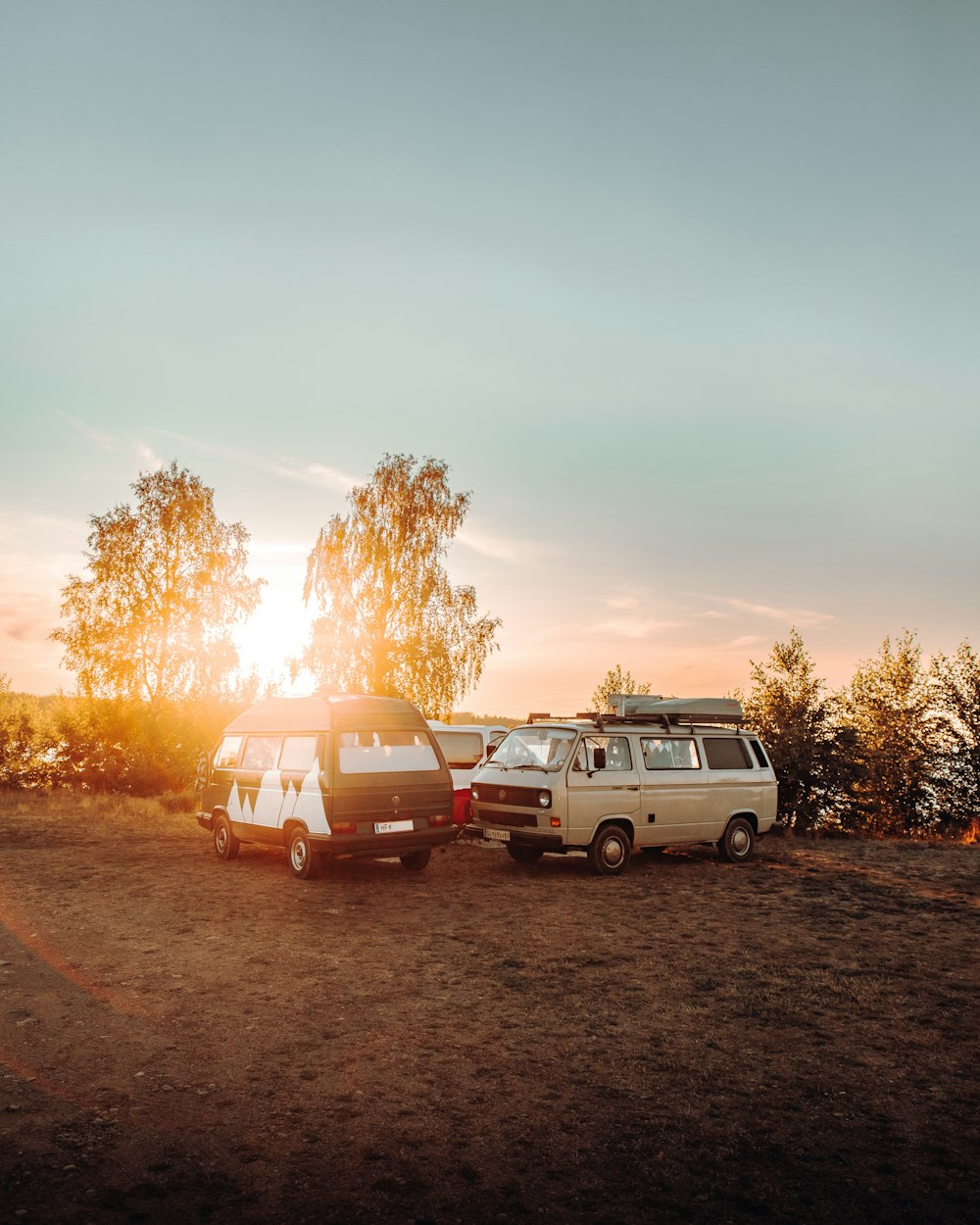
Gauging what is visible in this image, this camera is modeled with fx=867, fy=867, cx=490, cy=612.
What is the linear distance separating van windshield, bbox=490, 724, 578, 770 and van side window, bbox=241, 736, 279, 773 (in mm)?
3307

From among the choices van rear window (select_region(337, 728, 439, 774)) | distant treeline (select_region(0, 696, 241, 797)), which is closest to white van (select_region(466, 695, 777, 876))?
van rear window (select_region(337, 728, 439, 774))

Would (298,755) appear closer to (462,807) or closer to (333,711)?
(333,711)

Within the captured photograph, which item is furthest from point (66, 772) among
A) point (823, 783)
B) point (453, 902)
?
point (823, 783)

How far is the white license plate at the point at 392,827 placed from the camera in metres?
11.6

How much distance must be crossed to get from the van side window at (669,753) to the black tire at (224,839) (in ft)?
21.8

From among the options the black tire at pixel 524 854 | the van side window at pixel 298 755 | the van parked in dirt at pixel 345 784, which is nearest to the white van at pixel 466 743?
the black tire at pixel 524 854

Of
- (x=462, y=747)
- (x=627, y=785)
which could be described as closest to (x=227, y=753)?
(x=462, y=747)

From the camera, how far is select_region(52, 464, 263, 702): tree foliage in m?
31.3

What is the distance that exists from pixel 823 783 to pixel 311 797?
18.8 metres

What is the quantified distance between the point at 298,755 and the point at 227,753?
2.58 meters

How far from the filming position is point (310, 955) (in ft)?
25.9

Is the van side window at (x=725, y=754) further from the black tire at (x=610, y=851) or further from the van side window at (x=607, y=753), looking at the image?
the black tire at (x=610, y=851)

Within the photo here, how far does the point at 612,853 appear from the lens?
1259 cm

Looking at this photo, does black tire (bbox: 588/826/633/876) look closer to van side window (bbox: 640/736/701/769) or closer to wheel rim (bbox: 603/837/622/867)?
wheel rim (bbox: 603/837/622/867)
